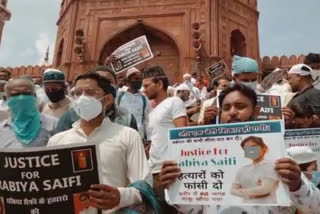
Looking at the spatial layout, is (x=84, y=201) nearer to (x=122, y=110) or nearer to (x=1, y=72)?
(x=122, y=110)

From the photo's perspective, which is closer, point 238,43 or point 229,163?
point 229,163

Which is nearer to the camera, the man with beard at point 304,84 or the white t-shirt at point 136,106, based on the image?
the man with beard at point 304,84

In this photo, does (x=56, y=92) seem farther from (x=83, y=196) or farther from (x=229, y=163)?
(x=229, y=163)

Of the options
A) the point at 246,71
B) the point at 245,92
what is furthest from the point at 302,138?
the point at 245,92

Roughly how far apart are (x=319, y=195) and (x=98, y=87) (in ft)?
4.95

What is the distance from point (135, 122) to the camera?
135 inches

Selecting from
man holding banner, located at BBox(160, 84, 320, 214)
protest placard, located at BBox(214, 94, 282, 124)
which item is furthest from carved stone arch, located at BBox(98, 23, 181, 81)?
man holding banner, located at BBox(160, 84, 320, 214)

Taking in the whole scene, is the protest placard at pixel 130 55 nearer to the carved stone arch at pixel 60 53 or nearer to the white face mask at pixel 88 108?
the white face mask at pixel 88 108

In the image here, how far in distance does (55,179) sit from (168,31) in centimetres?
1521

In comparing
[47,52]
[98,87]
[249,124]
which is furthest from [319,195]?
[47,52]

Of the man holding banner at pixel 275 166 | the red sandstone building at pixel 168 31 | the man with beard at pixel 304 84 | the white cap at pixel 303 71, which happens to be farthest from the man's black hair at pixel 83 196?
the red sandstone building at pixel 168 31

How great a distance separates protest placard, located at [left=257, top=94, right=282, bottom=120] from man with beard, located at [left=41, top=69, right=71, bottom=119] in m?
2.12

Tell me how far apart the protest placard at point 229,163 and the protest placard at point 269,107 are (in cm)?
143

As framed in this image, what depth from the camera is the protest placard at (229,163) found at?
1.78m
